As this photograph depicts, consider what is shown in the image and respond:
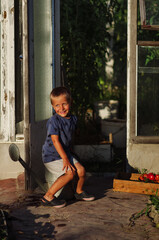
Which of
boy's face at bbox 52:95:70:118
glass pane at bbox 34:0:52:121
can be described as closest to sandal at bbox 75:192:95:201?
boy's face at bbox 52:95:70:118

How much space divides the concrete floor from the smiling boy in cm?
12

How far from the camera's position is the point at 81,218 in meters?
3.72

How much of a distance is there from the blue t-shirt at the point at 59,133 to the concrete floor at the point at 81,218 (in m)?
0.55

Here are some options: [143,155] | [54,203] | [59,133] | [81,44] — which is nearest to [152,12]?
[81,44]

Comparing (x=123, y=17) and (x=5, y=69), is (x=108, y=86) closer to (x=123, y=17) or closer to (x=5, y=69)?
(x=123, y=17)

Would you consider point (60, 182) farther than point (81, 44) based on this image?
No

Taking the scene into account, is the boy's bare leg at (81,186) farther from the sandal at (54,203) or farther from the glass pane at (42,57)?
the glass pane at (42,57)

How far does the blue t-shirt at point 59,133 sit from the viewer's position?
13.5 feet

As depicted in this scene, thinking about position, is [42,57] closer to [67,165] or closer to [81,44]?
[67,165]

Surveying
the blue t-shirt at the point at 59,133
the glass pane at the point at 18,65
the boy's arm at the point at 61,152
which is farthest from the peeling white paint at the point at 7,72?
the boy's arm at the point at 61,152

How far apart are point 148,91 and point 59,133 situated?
6.00 ft

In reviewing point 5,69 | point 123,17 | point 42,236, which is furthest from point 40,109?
point 123,17

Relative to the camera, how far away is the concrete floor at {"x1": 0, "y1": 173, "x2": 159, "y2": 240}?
10.9 ft

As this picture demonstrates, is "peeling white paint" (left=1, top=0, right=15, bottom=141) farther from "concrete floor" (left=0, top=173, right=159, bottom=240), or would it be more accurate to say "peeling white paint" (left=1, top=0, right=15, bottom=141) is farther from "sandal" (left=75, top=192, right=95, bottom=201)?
"sandal" (left=75, top=192, right=95, bottom=201)
